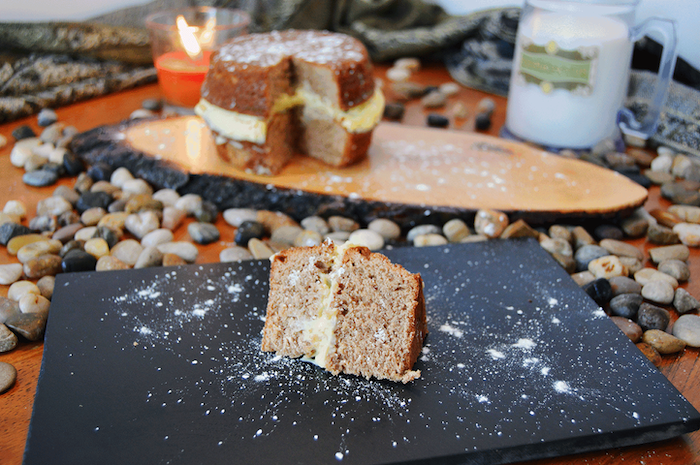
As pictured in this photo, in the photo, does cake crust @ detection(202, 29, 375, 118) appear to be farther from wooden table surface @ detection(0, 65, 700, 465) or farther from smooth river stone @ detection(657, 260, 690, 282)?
smooth river stone @ detection(657, 260, 690, 282)

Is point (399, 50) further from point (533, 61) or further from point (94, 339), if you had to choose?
point (94, 339)

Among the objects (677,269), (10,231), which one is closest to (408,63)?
(677,269)

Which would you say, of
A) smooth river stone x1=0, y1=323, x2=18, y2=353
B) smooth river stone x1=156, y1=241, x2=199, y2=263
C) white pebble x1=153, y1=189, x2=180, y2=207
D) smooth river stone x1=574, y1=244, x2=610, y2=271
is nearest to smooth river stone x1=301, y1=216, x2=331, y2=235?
smooth river stone x1=156, y1=241, x2=199, y2=263

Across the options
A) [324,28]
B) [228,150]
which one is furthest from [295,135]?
[324,28]

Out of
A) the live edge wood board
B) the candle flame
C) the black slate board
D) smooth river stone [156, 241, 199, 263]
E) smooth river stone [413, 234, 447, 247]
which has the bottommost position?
smooth river stone [156, 241, 199, 263]

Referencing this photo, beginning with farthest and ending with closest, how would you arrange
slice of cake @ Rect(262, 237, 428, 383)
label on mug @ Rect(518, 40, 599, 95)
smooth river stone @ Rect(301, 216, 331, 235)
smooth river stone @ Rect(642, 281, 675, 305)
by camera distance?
label on mug @ Rect(518, 40, 599, 95) < smooth river stone @ Rect(301, 216, 331, 235) < smooth river stone @ Rect(642, 281, 675, 305) < slice of cake @ Rect(262, 237, 428, 383)

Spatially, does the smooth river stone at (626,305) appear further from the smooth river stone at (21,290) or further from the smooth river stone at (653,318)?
the smooth river stone at (21,290)

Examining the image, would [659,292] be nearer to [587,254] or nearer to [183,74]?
[587,254]

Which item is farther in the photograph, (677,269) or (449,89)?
(449,89)
